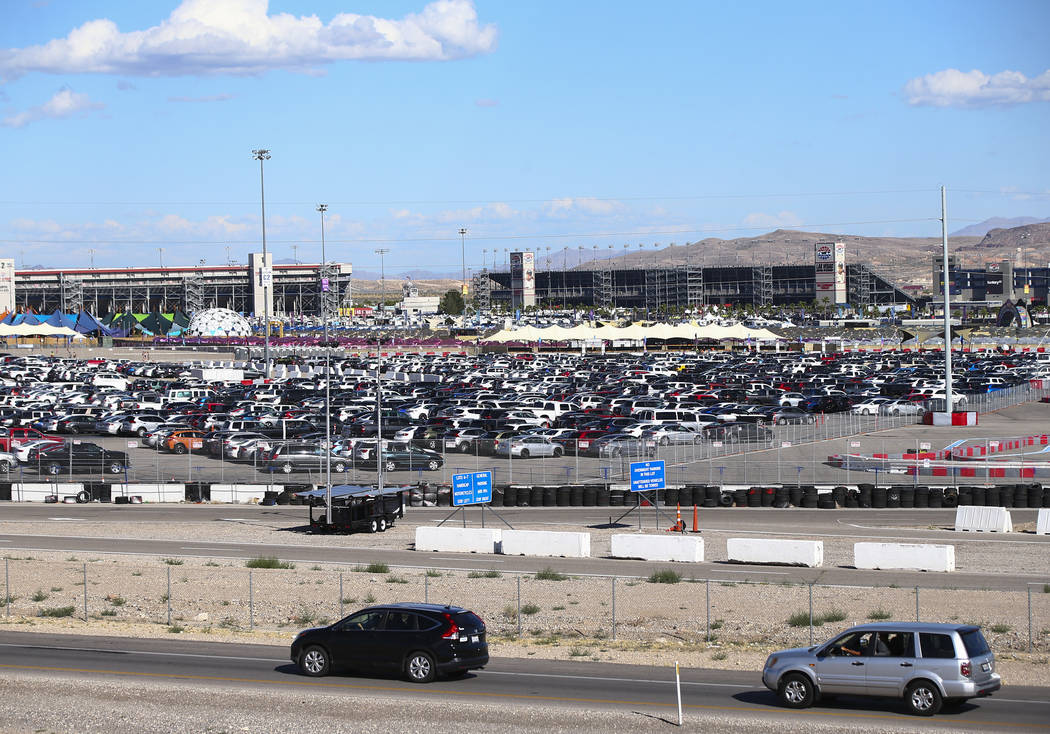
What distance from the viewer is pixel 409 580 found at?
29531 millimetres

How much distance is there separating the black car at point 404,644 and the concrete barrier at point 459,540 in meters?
15.5

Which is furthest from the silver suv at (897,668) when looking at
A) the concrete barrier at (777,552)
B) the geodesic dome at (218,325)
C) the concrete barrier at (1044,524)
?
the geodesic dome at (218,325)

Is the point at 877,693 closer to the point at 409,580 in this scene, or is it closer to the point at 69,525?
the point at 409,580

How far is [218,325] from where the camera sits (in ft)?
559

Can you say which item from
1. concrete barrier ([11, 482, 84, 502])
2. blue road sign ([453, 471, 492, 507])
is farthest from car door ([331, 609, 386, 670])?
concrete barrier ([11, 482, 84, 502])

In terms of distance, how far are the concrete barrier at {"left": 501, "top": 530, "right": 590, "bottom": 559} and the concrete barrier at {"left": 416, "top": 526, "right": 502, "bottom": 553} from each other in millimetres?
490

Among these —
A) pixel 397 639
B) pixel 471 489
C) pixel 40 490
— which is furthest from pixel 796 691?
pixel 40 490

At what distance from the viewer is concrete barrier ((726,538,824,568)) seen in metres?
30.7

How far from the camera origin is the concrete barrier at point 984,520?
3578 centimetres

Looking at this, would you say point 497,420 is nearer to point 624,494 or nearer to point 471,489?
point 624,494

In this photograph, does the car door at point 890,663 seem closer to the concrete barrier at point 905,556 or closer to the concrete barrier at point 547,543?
the concrete barrier at point 905,556

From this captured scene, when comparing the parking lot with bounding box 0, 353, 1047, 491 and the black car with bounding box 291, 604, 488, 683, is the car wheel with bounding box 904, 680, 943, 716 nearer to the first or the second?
the black car with bounding box 291, 604, 488, 683

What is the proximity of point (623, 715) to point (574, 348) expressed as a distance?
117 meters

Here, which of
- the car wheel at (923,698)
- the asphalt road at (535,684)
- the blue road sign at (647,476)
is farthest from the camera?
the blue road sign at (647,476)
